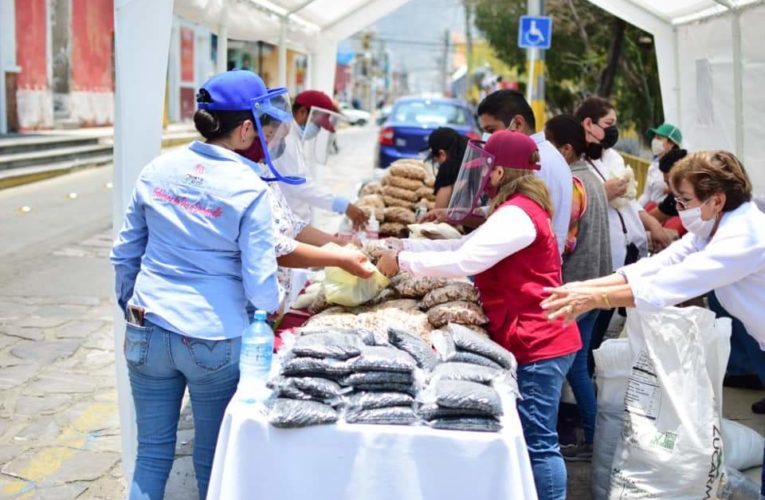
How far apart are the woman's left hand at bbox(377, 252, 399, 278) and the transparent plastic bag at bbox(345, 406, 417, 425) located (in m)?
1.26

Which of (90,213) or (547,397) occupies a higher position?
(90,213)

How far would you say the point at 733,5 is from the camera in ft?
22.4

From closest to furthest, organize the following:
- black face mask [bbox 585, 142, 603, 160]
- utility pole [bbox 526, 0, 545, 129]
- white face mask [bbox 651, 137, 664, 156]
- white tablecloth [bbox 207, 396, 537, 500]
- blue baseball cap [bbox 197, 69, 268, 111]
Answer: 1. white tablecloth [bbox 207, 396, 537, 500]
2. blue baseball cap [bbox 197, 69, 268, 111]
3. black face mask [bbox 585, 142, 603, 160]
4. white face mask [bbox 651, 137, 664, 156]
5. utility pole [bbox 526, 0, 545, 129]

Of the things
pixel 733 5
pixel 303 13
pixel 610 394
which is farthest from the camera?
pixel 303 13

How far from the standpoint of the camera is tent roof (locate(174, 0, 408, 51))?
5715 mm

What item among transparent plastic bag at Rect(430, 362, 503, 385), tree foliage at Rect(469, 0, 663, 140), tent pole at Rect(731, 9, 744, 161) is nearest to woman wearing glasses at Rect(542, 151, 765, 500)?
transparent plastic bag at Rect(430, 362, 503, 385)

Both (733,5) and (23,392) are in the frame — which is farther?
(733,5)

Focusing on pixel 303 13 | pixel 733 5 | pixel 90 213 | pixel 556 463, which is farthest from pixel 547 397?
A: pixel 90 213

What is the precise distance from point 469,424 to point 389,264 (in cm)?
135

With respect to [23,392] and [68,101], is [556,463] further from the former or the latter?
[68,101]

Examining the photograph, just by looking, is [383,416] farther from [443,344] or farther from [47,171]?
[47,171]

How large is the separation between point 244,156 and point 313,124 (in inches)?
141

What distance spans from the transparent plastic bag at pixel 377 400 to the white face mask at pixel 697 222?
1451 mm

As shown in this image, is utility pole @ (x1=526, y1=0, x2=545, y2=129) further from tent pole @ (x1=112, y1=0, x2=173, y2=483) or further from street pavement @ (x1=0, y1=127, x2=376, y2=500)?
tent pole @ (x1=112, y1=0, x2=173, y2=483)
